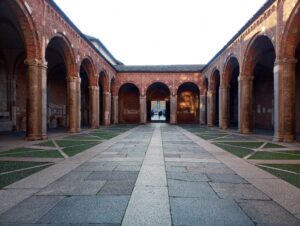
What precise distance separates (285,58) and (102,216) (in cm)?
1144

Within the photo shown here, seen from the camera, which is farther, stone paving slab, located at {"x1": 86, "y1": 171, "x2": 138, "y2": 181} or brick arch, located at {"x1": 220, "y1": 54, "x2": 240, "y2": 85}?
brick arch, located at {"x1": 220, "y1": 54, "x2": 240, "y2": 85}

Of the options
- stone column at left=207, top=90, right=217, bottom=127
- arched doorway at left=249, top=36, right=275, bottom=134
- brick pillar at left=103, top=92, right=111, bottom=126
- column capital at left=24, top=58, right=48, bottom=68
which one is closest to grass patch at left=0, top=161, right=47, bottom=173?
column capital at left=24, top=58, right=48, bottom=68

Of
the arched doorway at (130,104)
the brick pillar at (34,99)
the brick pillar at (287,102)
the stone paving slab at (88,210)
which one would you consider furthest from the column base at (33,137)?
the arched doorway at (130,104)

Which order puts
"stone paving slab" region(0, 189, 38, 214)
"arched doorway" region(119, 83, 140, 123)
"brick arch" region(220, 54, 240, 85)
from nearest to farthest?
1. "stone paving slab" region(0, 189, 38, 214)
2. "brick arch" region(220, 54, 240, 85)
3. "arched doorway" region(119, 83, 140, 123)

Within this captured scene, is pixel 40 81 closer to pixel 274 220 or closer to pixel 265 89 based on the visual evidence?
pixel 274 220

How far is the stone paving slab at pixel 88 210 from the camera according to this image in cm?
298

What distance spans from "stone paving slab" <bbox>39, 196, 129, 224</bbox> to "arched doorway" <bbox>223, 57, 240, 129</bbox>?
18013 millimetres

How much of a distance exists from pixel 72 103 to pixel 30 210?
14083 millimetres

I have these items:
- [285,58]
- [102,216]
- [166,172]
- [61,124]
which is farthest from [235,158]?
[61,124]

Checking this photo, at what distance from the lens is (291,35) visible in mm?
11109

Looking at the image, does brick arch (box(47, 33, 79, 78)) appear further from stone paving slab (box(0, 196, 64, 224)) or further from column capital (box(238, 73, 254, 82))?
stone paving slab (box(0, 196, 64, 224))

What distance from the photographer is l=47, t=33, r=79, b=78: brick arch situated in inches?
591

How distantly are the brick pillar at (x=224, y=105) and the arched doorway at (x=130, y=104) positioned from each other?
50.3 feet

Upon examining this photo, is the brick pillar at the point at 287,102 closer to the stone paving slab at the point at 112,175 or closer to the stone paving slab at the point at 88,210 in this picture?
the stone paving slab at the point at 112,175
